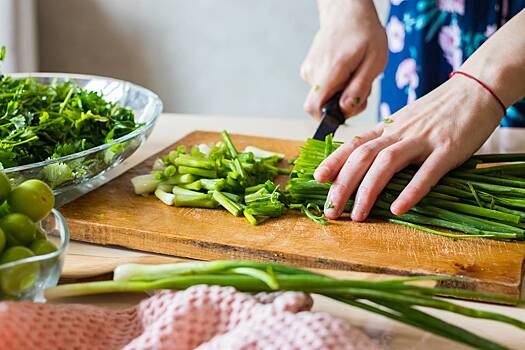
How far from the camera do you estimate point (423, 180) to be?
160cm

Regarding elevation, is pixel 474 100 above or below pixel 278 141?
above

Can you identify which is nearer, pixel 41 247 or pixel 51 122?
pixel 41 247

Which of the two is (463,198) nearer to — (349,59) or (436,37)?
(349,59)

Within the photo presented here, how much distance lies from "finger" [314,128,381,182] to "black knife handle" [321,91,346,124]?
1.35 feet

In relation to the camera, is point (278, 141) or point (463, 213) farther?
point (278, 141)

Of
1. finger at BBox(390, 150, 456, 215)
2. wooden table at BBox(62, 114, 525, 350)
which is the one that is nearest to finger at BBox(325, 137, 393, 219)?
finger at BBox(390, 150, 456, 215)

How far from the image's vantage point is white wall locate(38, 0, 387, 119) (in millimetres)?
4152

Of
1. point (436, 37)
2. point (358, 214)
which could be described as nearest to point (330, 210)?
point (358, 214)

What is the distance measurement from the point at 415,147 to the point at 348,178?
171mm

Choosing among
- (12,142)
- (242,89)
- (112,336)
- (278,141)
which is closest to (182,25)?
(242,89)

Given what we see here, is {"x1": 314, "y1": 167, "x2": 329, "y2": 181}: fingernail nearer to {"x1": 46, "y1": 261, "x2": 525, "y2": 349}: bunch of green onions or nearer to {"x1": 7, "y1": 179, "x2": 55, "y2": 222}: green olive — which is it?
{"x1": 46, "y1": 261, "x2": 525, "y2": 349}: bunch of green onions

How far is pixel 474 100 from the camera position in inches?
67.7

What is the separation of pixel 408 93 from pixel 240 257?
4.85 ft

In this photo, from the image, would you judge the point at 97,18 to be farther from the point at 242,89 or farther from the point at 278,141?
the point at 278,141
